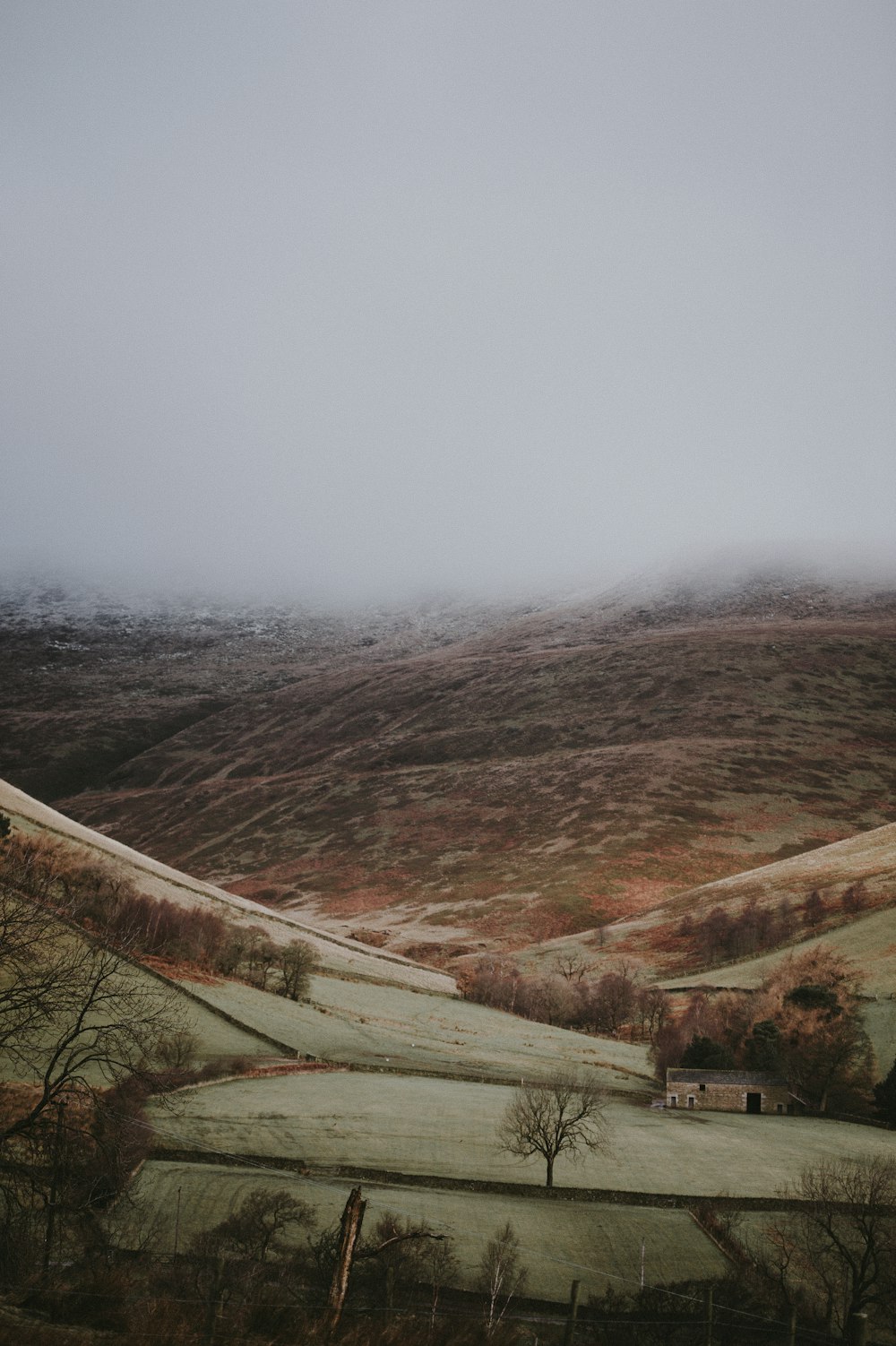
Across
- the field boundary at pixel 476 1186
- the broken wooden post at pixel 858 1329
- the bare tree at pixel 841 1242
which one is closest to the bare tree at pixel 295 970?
the field boundary at pixel 476 1186

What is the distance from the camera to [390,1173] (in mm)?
25516

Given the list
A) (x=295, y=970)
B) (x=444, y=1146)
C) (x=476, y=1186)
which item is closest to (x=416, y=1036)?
(x=295, y=970)

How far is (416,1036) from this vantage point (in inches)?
1790

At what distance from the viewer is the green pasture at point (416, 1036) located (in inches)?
1594

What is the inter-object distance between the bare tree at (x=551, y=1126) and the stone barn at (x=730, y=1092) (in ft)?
24.9

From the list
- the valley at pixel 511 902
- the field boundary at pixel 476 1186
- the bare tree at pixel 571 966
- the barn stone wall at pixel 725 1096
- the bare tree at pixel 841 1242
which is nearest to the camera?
the bare tree at pixel 841 1242

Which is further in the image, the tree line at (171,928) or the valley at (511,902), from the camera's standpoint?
the tree line at (171,928)

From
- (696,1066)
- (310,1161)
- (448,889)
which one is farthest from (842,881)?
(310,1161)

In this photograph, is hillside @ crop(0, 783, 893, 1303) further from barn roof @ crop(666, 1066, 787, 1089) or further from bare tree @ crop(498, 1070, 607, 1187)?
barn roof @ crop(666, 1066, 787, 1089)

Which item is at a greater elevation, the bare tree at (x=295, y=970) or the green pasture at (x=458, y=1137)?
the green pasture at (x=458, y=1137)

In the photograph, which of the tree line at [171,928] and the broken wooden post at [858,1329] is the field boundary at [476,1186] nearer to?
the broken wooden post at [858,1329]

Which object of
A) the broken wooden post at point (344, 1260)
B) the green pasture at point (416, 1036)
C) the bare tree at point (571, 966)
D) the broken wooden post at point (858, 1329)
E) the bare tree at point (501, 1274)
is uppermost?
the broken wooden post at point (344, 1260)

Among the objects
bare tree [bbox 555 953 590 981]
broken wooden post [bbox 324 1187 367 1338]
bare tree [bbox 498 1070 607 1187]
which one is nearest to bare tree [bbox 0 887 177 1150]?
broken wooden post [bbox 324 1187 367 1338]

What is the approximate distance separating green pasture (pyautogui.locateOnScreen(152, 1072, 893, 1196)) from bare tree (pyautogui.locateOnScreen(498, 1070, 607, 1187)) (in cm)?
58
